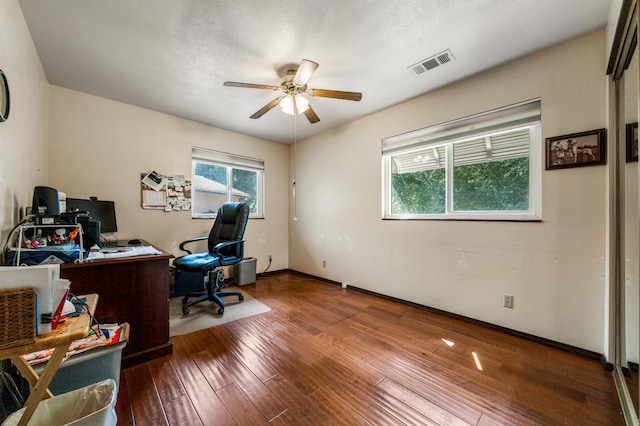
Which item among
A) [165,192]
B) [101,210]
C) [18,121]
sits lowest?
[101,210]

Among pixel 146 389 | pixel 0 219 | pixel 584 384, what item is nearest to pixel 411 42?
pixel 584 384

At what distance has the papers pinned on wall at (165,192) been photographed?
300cm

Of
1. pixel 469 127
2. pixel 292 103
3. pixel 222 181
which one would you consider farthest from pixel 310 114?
pixel 222 181

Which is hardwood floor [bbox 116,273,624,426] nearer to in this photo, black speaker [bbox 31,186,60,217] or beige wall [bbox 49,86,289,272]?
black speaker [bbox 31,186,60,217]

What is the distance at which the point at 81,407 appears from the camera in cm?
100

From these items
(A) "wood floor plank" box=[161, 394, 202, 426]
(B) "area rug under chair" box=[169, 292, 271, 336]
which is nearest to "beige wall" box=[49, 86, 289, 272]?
(B) "area rug under chair" box=[169, 292, 271, 336]

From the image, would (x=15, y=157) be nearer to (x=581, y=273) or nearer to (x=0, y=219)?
(x=0, y=219)

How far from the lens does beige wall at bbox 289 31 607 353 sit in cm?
176

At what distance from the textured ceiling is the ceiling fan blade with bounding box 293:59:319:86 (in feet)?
0.68

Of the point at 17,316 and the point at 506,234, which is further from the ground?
the point at 506,234

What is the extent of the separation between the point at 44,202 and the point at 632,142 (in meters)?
3.75

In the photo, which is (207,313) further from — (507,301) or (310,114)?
(507,301)

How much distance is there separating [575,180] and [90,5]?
3.58 metres

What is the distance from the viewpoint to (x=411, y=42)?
1.85 m
